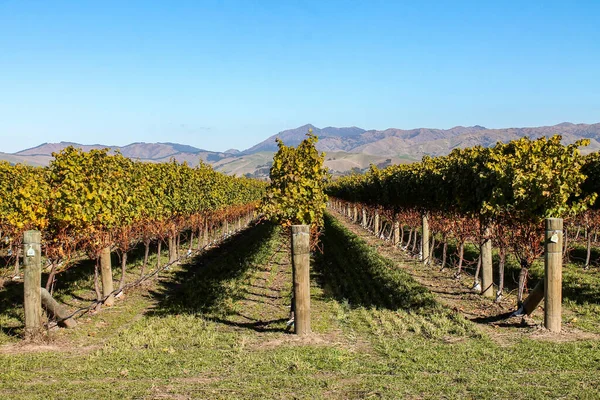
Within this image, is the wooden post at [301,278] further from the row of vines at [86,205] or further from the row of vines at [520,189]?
the row of vines at [520,189]

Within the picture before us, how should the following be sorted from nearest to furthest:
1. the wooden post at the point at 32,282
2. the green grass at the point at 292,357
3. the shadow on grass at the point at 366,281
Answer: the green grass at the point at 292,357
the wooden post at the point at 32,282
the shadow on grass at the point at 366,281

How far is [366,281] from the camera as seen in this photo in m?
17.7

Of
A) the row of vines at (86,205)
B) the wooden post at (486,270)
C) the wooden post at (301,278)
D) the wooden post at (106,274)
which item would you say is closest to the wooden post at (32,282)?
the row of vines at (86,205)

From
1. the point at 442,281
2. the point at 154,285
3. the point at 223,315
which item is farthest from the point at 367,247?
the point at 223,315

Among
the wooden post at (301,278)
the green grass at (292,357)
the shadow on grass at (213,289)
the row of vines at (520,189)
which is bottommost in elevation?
the shadow on grass at (213,289)

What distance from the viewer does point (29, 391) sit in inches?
282

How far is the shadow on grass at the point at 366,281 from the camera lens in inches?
537

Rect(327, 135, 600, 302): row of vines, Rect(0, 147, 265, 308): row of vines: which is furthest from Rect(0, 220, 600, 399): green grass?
Rect(327, 135, 600, 302): row of vines

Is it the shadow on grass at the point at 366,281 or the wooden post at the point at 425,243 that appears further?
the wooden post at the point at 425,243

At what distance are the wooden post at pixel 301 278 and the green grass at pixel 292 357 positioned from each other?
16.8 inches

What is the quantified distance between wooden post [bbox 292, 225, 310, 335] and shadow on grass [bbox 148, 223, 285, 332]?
78cm

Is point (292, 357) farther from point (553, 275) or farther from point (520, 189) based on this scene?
point (520, 189)

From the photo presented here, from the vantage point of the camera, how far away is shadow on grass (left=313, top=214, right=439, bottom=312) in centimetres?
1363

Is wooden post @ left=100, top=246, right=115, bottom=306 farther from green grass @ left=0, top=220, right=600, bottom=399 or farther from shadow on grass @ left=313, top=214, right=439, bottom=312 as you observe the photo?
shadow on grass @ left=313, top=214, right=439, bottom=312
